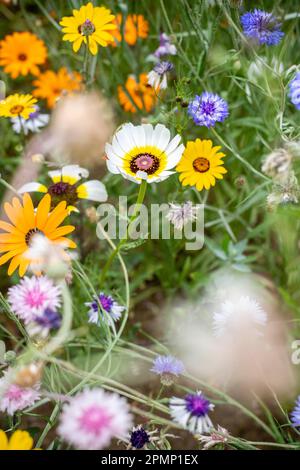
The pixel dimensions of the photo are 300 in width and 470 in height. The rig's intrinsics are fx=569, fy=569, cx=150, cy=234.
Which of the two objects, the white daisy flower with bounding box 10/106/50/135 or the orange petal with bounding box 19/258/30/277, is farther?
the white daisy flower with bounding box 10/106/50/135

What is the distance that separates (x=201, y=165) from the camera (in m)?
0.92

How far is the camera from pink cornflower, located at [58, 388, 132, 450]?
0.59 meters

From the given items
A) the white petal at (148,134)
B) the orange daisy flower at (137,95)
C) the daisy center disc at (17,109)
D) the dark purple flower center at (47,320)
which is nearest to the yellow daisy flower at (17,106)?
the daisy center disc at (17,109)

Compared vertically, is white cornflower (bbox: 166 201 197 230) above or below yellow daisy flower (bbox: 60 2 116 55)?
below

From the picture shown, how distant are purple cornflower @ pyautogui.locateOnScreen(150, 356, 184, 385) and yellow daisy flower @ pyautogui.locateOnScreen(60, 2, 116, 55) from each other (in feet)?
1.72

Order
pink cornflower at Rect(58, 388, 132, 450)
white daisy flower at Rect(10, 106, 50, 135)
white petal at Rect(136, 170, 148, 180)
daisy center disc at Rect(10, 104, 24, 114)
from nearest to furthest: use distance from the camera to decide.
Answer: pink cornflower at Rect(58, 388, 132, 450)
white petal at Rect(136, 170, 148, 180)
daisy center disc at Rect(10, 104, 24, 114)
white daisy flower at Rect(10, 106, 50, 135)

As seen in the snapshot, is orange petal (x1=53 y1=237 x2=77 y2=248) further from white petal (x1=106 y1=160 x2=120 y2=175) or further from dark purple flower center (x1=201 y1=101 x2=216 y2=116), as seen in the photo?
dark purple flower center (x1=201 y1=101 x2=216 y2=116)

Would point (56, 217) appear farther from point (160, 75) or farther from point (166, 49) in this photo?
point (166, 49)

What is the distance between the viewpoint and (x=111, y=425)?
60cm

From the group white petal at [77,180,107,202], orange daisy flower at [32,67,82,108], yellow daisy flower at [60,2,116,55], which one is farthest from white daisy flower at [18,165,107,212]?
orange daisy flower at [32,67,82,108]

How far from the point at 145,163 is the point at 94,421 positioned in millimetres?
431

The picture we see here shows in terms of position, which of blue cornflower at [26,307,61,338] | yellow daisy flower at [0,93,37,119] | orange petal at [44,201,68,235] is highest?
yellow daisy flower at [0,93,37,119]

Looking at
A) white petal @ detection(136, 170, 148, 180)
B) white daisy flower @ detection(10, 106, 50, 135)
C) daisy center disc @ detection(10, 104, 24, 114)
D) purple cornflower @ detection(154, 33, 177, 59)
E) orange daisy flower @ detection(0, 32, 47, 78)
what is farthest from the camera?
orange daisy flower @ detection(0, 32, 47, 78)

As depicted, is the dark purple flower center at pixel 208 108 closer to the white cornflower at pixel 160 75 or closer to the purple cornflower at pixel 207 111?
the purple cornflower at pixel 207 111
